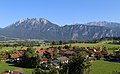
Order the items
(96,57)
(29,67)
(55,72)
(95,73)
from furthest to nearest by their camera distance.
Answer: (96,57), (29,67), (95,73), (55,72)

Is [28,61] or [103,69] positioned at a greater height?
[28,61]

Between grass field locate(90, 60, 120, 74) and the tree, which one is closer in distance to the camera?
grass field locate(90, 60, 120, 74)

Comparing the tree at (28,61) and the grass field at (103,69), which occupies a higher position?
the tree at (28,61)

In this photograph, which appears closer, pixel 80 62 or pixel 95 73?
pixel 80 62

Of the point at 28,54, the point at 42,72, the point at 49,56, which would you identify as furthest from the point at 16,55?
the point at 42,72

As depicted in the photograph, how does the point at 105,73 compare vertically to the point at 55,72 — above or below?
below

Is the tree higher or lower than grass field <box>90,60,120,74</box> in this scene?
higher

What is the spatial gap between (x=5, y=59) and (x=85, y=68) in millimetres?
80994

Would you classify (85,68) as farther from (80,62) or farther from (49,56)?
(49,56)

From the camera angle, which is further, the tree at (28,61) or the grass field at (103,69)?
the tree at (28,61)

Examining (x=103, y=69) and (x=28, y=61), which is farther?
(x=28, y=61)

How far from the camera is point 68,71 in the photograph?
36.8 meters

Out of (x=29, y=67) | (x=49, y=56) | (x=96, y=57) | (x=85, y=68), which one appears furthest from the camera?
(x=96, y=57)

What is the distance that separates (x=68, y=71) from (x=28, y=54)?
185 feet
